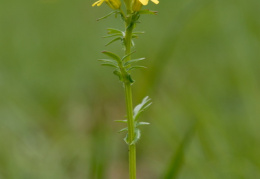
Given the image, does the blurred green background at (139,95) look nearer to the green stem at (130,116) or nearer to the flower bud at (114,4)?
the green stem at (130,116)

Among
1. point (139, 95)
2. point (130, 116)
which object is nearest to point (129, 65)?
point (130, 116)

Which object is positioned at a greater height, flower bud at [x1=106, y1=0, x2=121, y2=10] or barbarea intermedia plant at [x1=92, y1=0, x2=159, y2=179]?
flower bud at [x1=106, y1=0, x2=121, y2=10]

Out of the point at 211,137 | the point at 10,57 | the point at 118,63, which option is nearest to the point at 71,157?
the point at 211,137

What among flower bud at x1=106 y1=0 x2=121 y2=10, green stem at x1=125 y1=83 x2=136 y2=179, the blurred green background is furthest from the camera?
the blurred green background

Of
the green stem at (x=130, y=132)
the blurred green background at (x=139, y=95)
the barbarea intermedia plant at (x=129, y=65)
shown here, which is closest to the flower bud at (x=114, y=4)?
the barbarea intermedia plant at (x=129, y=65)

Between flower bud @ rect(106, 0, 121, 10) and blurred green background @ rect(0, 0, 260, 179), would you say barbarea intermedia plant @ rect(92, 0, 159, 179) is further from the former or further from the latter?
blurred green background @ rect(0, 0, 260, 179)

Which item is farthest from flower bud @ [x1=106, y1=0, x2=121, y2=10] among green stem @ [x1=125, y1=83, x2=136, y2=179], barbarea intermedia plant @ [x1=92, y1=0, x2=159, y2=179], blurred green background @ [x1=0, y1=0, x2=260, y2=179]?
blurred green background @ [x1=0, y1=0, x2=260, y2=179]

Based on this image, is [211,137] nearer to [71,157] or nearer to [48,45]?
[71,157]

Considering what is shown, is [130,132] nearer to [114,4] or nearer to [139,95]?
[114,4]

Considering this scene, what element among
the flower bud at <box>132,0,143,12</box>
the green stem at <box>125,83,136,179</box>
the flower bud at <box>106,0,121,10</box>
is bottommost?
the green stem at <box>125,83,136,179</box>

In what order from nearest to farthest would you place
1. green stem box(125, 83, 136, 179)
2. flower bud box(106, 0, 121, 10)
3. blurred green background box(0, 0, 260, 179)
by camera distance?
green stem box(125, 83, 136, 179)
flower bud box(106, 0, 121, 10)
blurred green background box(0, 0, 260, 179)
